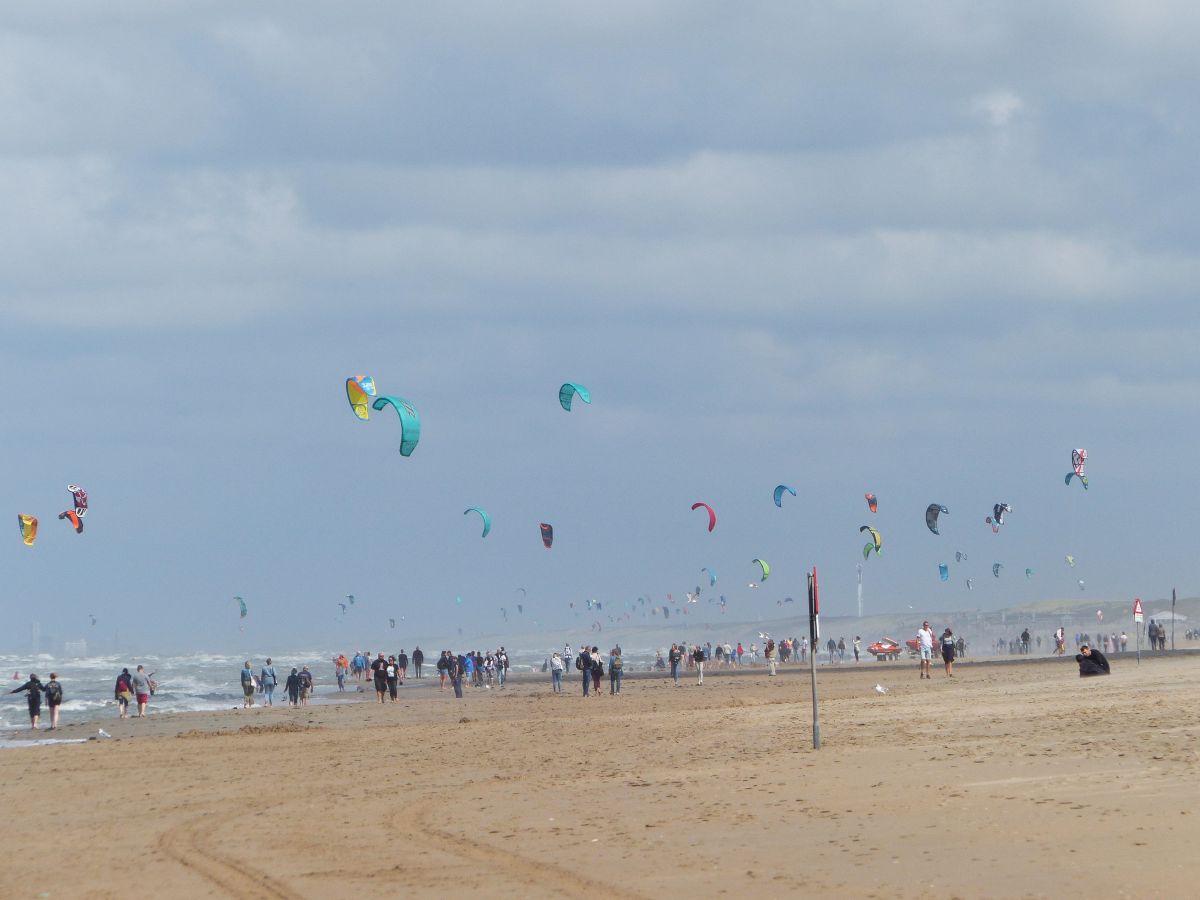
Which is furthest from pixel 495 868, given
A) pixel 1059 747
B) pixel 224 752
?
pixel 224 752

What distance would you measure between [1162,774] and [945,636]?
24.0 meters

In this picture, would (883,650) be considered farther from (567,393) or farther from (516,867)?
(516,867)

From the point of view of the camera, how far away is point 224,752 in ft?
68.7

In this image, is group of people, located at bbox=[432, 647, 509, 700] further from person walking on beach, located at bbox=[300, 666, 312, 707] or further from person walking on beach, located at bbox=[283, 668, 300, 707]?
person walking on beach, located at bbox=[283, 668, 300, 707]

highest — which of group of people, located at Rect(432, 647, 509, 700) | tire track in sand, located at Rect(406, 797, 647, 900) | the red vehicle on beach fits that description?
tire track in sand, located at Rect(406, 797, 647, 900)

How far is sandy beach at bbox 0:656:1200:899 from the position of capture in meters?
8.97

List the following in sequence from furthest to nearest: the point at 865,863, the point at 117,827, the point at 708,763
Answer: the point at 708,763 → the point at 117,827 → the point at 865,863

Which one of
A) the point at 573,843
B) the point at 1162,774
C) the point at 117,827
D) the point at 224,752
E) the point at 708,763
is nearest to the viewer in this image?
the point at 573,843

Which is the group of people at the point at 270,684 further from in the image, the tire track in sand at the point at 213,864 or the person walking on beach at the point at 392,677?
the tire track in sand at the point at 213,864

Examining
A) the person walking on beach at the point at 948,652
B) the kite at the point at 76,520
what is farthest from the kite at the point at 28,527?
the person walking on beach at the point at 948,652

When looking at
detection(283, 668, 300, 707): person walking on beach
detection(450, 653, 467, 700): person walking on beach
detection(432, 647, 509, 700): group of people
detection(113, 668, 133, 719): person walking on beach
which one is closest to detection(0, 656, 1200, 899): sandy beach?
detection(113, 668, 133, 719): person walking on beach

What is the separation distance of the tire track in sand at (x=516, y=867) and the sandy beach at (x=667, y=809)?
0.04 meters

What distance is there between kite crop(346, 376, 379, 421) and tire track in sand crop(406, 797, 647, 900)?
1969 cm

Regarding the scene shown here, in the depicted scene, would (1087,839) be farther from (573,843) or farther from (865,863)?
(573,843)
